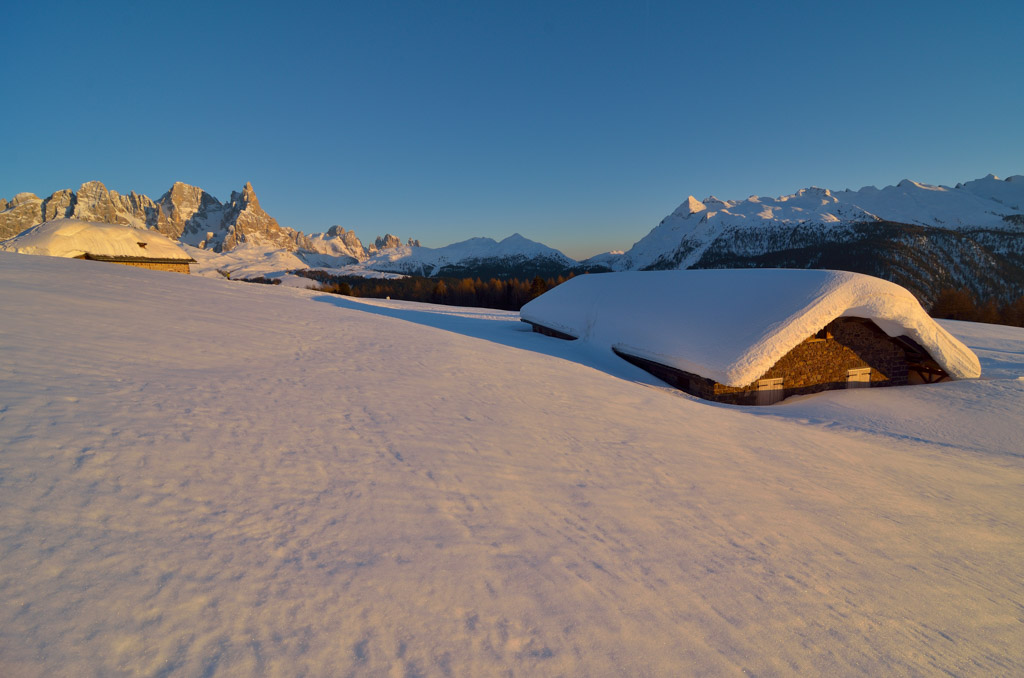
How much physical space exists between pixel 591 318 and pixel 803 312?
9.99 meters

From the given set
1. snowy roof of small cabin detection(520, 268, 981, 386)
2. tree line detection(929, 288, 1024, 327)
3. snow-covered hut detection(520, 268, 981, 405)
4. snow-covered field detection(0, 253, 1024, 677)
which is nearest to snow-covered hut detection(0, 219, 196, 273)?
snow-covered field detection(0, 253, 1024, 677)

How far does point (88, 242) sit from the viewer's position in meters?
30.9

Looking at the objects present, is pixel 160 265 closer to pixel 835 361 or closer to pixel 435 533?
pixel 435 533

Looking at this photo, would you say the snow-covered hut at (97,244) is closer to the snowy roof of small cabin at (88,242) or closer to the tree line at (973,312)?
the snowy roof of small cabin at (88,242)

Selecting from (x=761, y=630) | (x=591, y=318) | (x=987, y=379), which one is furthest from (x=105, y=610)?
(x=987, y=379)

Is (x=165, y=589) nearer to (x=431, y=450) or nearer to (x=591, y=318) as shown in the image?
(x=431, y=450)

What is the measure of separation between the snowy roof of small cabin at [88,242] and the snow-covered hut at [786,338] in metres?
38.0

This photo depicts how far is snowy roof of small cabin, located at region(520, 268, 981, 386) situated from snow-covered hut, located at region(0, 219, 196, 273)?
121 feet

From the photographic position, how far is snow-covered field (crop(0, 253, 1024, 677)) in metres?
2.73

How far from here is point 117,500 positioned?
3.59 m

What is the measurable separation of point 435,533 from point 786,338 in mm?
12862

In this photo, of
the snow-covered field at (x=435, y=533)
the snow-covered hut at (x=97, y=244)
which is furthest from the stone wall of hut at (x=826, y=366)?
the snow-covered hut at (x=97, y=244)

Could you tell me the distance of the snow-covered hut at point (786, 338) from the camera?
12820 millimetres

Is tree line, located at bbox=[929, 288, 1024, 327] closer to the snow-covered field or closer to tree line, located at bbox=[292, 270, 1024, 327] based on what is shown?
tree line, located at bbox=[292, 270, 1024, 327]
